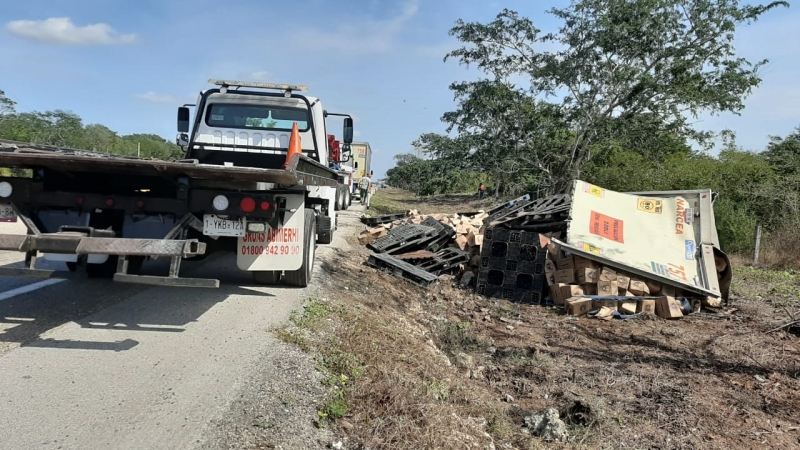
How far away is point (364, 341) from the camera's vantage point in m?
5.15

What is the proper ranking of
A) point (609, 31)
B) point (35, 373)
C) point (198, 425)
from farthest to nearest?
1. point (609, 31)
2. point (35, 373)
3. point (198, 425)

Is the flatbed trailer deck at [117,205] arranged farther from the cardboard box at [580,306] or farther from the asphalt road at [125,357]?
the cardboard box at [580,306]

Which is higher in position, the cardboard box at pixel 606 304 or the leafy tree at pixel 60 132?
the leafy tree at pixel 60 132

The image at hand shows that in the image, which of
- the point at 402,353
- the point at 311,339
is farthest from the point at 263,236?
the point at 402,353

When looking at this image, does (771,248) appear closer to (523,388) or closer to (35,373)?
(523,388)

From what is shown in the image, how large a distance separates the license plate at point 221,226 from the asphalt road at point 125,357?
2.72 feet

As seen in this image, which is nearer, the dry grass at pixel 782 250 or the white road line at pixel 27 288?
the white road line at pixel 27 288

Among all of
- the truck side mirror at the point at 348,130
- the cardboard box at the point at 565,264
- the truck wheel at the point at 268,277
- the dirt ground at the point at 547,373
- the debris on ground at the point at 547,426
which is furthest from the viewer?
the cardboard box at the point at 565,264

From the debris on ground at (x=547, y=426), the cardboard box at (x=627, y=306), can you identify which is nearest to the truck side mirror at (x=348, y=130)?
the cardboard box at (x=627, y=306)

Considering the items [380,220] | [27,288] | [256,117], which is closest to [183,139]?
[256,117]

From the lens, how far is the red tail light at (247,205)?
5.04 m

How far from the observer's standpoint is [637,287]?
359 inches

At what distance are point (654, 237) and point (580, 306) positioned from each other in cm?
A: 215

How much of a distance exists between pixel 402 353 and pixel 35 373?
296 cm
